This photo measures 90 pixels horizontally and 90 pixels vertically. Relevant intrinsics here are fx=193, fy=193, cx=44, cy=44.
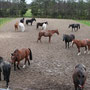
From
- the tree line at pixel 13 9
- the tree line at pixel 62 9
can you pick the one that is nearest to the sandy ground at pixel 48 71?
the tree line at pixel 62 9

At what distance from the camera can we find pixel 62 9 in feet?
196

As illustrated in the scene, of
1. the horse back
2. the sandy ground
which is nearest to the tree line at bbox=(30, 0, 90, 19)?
the sandy ground

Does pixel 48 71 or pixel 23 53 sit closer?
pixel 48 71

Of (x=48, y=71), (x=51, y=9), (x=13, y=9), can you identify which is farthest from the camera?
(x=51, y=9)

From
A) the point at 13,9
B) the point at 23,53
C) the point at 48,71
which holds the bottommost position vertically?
the point at 48,71

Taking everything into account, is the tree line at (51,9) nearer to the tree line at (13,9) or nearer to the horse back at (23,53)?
the tree line at (13,9)

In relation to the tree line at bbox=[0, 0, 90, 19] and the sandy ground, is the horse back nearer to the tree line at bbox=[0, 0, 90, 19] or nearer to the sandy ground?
Result: the sandy ground

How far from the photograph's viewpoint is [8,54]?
1168 centimetres

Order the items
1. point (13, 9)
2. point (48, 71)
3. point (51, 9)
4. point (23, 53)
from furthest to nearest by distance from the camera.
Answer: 1. point (51, 9)
2. point (13, 9)
3. point (23, 53)
4. point (48, 71)

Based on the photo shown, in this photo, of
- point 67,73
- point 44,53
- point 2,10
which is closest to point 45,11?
point 2,10

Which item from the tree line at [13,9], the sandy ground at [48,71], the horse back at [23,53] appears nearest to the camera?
the sandy ground at [48,71]

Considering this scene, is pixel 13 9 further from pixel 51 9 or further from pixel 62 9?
pixel 62 9

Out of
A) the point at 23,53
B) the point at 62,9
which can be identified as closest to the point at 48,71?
the point at 23,53

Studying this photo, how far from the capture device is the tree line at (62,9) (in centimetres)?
5619
